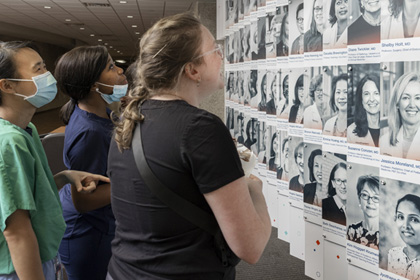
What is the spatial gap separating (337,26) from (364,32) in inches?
7.5

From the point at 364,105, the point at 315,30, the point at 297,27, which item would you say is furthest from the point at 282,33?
the point at 364,105

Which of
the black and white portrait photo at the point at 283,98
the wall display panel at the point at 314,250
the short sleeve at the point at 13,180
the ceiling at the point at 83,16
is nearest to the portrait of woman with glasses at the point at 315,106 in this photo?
the black and white portrait photo at the point at 283,98

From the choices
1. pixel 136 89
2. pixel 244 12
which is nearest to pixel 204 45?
pixel 136 89

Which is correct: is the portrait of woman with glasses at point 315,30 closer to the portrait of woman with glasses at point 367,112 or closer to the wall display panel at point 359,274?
the portrait of woman with glasses at point 367,112

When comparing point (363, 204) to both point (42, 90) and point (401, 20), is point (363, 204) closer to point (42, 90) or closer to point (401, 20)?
point (401, 20)

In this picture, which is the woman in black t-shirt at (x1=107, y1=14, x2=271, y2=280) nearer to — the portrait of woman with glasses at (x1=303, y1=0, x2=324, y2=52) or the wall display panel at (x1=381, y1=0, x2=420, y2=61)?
the wall display panel at (x1=381, y1=0, x2=420, y2=61)

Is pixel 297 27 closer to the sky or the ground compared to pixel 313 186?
closer to the sky

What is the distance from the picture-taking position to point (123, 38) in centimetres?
1892

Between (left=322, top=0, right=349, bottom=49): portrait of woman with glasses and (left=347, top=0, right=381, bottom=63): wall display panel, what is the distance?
0.18 ft

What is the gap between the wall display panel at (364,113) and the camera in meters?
1.59

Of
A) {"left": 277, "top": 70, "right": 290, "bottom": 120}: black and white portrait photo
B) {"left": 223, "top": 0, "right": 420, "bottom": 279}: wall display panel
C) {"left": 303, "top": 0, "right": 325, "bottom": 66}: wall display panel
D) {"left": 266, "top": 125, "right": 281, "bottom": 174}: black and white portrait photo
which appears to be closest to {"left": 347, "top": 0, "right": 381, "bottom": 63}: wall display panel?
{"left": 223, "top": 0, "right": 420, "bottom": 279}: wall display panel

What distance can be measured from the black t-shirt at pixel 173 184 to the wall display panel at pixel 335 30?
99 centimetres

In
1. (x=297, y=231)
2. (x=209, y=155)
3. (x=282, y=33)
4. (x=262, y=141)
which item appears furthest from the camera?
(x=262, y=141)

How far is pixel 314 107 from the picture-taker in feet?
6.60
